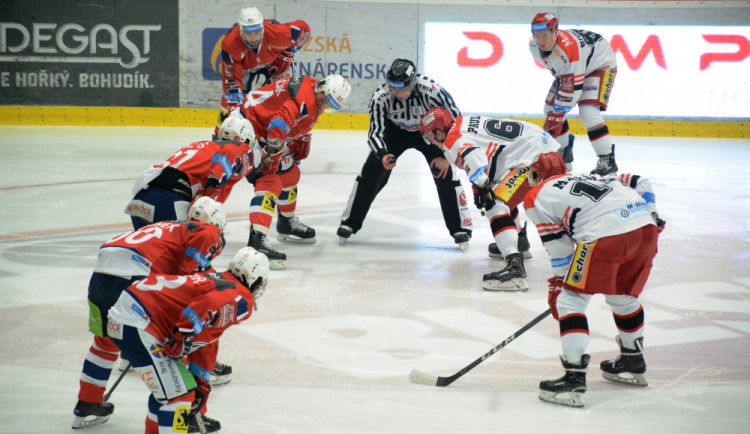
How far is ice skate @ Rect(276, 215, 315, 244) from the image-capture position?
647cm

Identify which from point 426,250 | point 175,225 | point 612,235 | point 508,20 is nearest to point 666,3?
point 508,20

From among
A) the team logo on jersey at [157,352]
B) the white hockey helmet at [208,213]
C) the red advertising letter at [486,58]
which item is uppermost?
the red advertising letter at [486,58]

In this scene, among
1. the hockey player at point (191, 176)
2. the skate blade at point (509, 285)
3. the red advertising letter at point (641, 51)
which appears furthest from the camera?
the red advertising letter at point (641, 51)

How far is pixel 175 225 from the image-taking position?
323 cm

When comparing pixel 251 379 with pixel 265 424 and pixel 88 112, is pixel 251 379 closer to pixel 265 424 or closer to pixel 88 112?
pixel 265 424

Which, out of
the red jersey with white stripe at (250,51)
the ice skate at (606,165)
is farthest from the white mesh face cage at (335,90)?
the ice skate at (606,165)

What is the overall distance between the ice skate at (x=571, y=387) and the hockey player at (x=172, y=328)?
4.43 ft

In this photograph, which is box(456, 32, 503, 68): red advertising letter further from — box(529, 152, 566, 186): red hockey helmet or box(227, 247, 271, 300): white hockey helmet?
box(227, 247, 271, 300): white hockey helmet

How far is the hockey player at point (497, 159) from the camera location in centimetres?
506

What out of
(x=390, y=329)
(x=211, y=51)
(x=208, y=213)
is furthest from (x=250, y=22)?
(x=211, y=51)

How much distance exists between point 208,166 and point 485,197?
1808 millimetres

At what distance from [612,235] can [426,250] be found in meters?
2.95

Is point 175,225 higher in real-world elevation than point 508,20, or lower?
lower

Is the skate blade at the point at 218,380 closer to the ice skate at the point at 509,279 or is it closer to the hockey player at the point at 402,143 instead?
the ice skate at the point at 509,279
